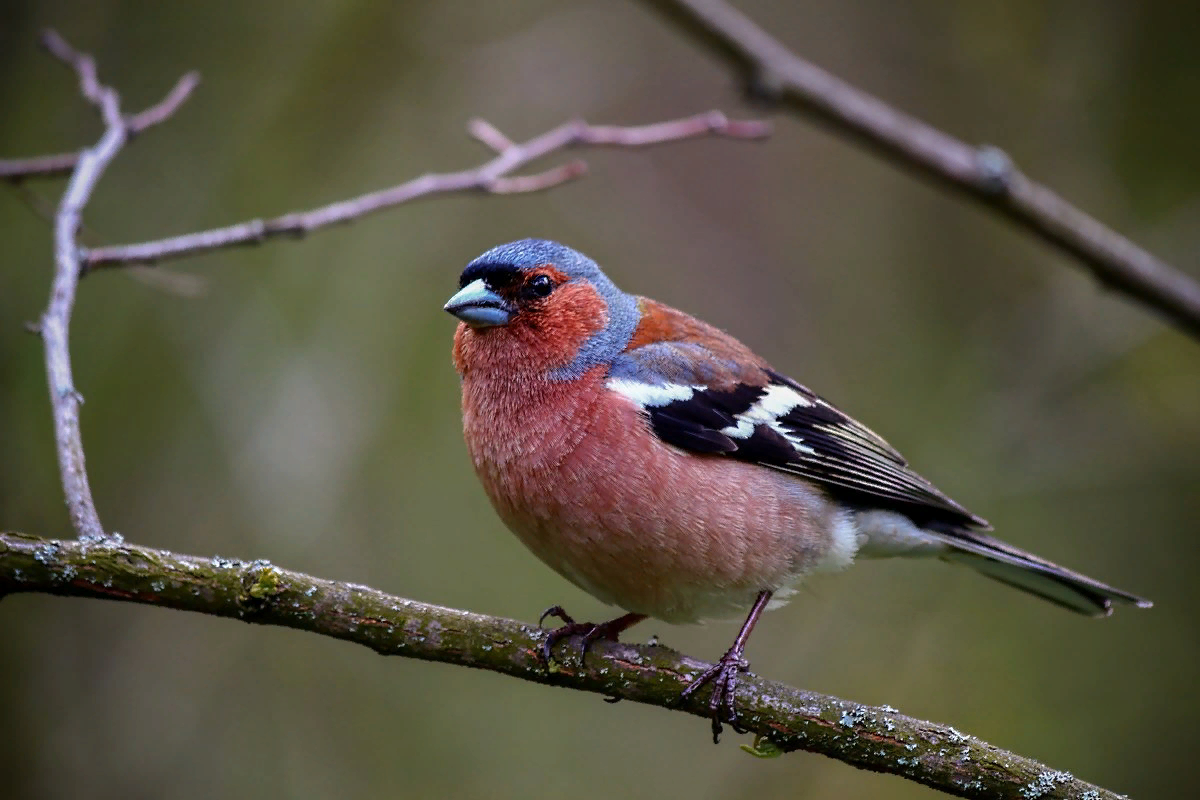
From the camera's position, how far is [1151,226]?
722cm

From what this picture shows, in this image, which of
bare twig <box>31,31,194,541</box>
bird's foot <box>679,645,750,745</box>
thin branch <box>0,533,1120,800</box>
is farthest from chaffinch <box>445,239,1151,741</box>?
bare twig <box>31,31,194,541</box>

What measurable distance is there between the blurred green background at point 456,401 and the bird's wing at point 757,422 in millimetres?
1479

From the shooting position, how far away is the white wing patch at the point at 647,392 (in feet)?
14.7

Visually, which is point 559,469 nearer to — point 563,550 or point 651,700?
point 563,550

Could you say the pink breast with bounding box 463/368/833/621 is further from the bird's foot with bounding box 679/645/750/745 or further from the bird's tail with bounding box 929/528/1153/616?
the bird's tail with bounding box 929/528/1153/616

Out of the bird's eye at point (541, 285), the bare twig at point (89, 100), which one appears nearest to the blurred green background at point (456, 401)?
the bare twig at point (89, 100)

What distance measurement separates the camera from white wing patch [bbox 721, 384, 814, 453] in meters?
4.66

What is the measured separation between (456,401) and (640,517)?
3709 millimetres

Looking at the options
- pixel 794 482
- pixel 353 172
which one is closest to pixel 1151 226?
pixel 794 482

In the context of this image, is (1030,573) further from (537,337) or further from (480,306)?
(480,306)

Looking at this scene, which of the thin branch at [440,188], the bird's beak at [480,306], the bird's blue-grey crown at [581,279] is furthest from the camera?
the bird's blue-grey crown at [581,279]

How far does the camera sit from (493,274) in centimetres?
461

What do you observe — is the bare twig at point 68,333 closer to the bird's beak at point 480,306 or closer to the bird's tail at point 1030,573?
the bird's beak at point 480,306

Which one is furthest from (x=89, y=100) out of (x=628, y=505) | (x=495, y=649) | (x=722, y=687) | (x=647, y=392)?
(x=722, y=687)
